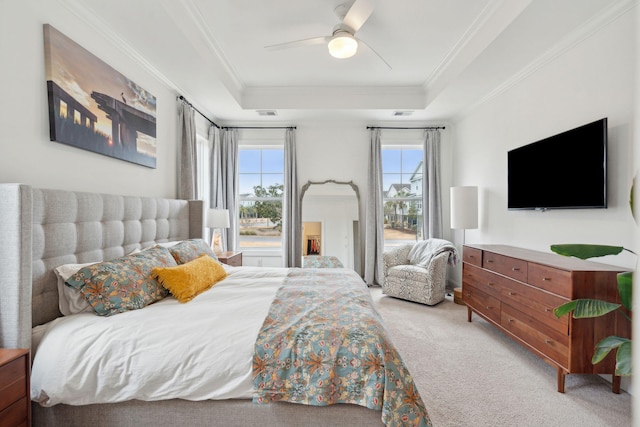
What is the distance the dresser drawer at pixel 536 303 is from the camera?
1972 millimetres

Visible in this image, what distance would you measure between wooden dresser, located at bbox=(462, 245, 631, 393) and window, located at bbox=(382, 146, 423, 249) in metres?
2.04

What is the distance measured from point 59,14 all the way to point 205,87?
1497mm

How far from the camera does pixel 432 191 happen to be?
4660 millimetres

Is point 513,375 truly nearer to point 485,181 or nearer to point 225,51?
point 485,181

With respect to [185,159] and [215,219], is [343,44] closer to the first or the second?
[185,159]

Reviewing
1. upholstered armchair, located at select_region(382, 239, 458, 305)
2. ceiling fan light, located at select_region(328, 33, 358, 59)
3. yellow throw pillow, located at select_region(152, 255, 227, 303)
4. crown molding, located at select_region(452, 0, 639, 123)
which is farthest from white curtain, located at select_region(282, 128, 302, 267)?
crown molding, located at select_region(452, 0, 639, 123)

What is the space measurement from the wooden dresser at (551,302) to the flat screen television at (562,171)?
18.6 inches

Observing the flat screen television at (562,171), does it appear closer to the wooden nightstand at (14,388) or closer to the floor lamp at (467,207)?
the floor lamp at (467,207)

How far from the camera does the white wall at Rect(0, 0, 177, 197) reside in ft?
5.40

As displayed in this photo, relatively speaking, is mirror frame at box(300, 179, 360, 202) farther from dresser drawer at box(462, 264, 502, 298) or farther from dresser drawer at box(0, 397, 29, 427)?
dresser drawer at box(0, 397, 29, 427)

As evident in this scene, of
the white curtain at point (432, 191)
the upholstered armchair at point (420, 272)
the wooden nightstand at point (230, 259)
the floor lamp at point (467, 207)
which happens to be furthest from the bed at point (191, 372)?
the white curtain at point (432, 191)

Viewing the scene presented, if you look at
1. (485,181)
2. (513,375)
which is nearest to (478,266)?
(513,375)

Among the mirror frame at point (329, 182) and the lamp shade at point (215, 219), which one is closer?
the lamp shade at point (215, 219)

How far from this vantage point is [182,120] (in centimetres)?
350
